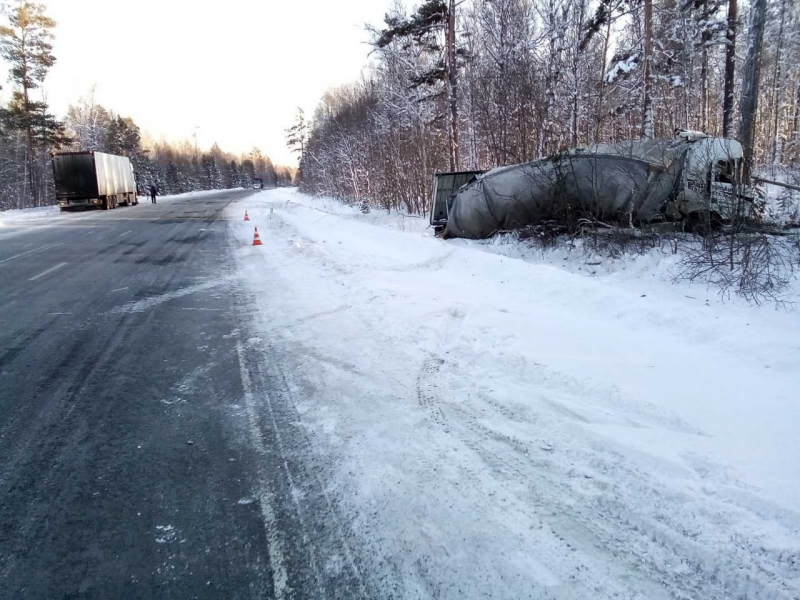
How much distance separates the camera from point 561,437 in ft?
10.7

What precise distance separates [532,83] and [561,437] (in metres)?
17.2

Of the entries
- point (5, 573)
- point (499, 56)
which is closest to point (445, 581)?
point (5, 573)

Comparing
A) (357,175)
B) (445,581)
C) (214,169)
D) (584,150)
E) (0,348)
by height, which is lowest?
(445,581)

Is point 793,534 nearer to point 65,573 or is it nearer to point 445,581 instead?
point 445,581

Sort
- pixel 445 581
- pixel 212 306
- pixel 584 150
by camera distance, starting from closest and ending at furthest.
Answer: pixel 445 581 → pixel 212 306 → pixel 584 150

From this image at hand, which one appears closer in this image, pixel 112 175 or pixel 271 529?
pixel 271 529

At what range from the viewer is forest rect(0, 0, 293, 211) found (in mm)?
36031

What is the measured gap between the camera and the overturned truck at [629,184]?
860cm

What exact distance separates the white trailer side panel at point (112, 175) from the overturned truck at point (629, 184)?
28.9 metres

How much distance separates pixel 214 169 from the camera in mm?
107312

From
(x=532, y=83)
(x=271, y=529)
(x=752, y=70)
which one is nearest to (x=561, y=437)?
(x=271, y=529)

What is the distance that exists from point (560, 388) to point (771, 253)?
4.76 m

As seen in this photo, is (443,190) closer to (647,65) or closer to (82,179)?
(647,65)

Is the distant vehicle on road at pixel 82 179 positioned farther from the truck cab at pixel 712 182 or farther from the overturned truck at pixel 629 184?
the truck cab at pixel 712 182
